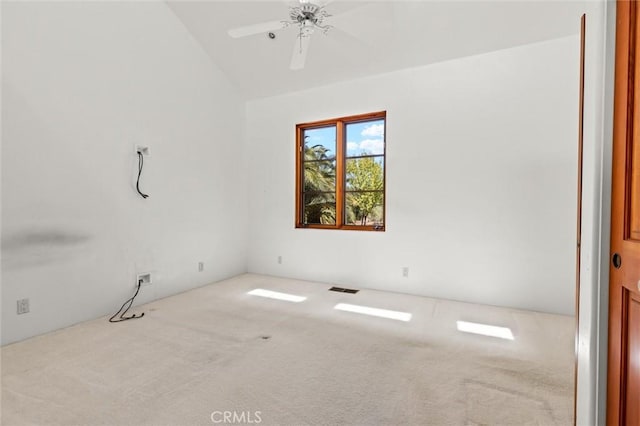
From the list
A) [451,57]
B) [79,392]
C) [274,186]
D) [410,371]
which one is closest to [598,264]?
[410,371]

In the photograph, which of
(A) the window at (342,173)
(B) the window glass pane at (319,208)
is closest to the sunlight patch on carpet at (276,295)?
(A) the window at (342,173)

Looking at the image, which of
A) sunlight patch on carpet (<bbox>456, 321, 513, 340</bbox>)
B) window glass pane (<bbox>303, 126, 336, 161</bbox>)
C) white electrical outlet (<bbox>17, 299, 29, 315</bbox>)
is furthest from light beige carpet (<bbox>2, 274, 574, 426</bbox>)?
window glass pane (<bbox>303, 126, 336, 161</bbox>)

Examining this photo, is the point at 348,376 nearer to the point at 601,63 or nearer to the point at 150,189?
the point at 601,63

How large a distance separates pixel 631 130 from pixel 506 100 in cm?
265

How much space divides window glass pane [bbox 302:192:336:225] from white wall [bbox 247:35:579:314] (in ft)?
0.69

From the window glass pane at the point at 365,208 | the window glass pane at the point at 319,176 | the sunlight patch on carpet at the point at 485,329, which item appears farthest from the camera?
the window glass pane at the point at 319,176

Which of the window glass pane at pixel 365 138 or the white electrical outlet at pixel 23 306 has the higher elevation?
the window glass pane at pixel 365 138

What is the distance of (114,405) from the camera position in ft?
5.51

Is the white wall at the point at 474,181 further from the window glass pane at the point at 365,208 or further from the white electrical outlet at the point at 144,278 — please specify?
the white electrical outlet at the point at 144,278

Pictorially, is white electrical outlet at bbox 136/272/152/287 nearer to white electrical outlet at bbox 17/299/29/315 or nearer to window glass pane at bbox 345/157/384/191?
white electrical outlet at bbox 17/299/29/315

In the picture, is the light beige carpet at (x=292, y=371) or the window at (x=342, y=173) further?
the window at (x=342, y=173)

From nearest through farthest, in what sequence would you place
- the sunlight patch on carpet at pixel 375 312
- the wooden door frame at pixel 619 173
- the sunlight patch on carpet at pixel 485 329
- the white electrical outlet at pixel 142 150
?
the wooden door frame at pixel 619 173 < the sunlight patch on carpet at pixel 485 329 < the sunlight patch on carpet at pixel 375 312 < the white electrical outlet at pixel 142 150

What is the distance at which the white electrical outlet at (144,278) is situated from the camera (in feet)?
10.9

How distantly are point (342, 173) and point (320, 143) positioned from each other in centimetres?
58
